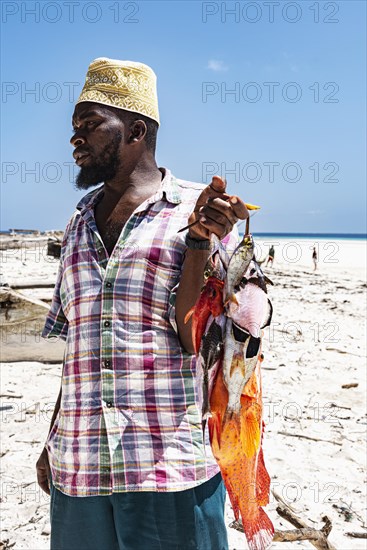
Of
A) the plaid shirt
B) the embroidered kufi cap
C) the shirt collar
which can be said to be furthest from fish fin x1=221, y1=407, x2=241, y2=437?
the embroidered kufi cap

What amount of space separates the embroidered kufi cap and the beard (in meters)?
0.15

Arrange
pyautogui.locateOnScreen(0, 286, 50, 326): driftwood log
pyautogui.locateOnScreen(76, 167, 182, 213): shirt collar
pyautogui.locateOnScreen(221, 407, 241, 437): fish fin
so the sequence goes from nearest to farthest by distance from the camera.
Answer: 1. pyautogui.locateOnScreen(221, 407, 241, 437): fish fin
2. pyautogui.locateOnScreen(76, 167, 182, 213): shirt collar
3. pyautogui.locateOnScreen(0, 286, 50, 326): driftwood log

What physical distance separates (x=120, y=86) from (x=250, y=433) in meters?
1.56

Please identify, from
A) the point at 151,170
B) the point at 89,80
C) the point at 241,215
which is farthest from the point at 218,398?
the point at 89,80

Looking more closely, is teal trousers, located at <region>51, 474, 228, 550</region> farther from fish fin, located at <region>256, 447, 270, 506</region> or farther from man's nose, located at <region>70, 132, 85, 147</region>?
man's nose, located at <region>70, 132, 85, 147</region>

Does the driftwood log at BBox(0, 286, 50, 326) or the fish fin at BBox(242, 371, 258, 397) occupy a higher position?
the driftwood log at BBox(0, 286, 50, 326)

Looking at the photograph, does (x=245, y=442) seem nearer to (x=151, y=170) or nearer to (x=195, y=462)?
(x=195, y=462)

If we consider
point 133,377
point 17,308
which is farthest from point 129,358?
point 17,308

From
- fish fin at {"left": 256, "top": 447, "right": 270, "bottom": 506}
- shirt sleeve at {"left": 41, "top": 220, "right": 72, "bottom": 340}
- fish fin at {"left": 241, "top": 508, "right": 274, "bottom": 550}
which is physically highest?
shirt sleeve at {"left": 41, "top": 220, "right": 72, "bottom": 340}

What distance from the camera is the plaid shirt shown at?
2.04m

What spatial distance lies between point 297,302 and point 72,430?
12.7 m

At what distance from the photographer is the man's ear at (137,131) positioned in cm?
234

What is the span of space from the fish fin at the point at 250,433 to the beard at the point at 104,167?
126 centimetres

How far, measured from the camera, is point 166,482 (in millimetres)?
1991
